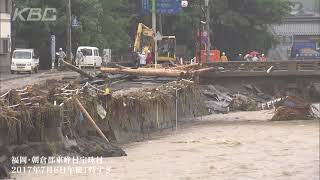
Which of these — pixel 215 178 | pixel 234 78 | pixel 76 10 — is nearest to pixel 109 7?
pixel 76 10

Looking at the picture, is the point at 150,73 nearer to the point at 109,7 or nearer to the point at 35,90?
the point at 35,90

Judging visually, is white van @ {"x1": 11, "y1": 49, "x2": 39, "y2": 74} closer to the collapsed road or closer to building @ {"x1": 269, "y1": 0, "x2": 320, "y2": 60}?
the collapsed road

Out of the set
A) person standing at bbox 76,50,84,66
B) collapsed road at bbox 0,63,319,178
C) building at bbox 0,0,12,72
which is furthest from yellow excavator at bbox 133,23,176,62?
collapsed road at bbox 0,63,319,178

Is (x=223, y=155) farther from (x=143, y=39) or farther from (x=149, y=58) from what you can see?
(x=143, y=39)

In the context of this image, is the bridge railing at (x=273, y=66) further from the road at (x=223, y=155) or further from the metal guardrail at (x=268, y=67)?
the road at (x=223, y=155)

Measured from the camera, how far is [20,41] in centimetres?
5500

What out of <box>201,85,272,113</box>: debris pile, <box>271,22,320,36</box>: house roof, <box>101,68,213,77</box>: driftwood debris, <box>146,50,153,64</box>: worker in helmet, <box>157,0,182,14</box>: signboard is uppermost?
<box>157,0,182,14</box>: signboard

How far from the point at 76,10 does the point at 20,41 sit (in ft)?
17.0

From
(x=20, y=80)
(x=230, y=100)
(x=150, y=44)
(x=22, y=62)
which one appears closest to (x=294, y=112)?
(x=230, y=100)

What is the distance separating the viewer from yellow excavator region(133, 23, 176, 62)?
45.7 meters

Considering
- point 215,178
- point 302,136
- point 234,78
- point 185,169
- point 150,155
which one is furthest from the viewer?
point 234,78

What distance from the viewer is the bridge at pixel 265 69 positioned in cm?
3484

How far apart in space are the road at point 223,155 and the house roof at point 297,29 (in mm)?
55242

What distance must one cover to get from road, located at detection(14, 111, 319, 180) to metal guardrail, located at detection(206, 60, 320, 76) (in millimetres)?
4629
